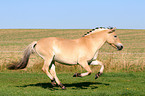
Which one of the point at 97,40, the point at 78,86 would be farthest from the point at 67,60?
the point at 78,86

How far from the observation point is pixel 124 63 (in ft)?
46.5

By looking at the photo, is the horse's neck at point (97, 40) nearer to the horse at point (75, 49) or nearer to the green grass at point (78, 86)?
the horse at point (75, 49)

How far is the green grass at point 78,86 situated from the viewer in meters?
7.84

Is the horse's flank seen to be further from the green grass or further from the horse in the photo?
the green grass

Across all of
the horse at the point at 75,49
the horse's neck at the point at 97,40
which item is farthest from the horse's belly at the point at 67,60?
the horse's neck at the point at 97,40

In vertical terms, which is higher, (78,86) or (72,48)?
(72,48)

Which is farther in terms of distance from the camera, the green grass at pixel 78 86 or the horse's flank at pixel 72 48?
the horse's flank at pixel 72 48

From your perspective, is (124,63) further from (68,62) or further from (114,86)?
(68,62)

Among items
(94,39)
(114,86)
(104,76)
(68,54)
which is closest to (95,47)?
(94,39)

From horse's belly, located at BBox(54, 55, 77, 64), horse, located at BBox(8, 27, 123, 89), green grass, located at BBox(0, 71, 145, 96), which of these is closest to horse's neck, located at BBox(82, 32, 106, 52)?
horse, located at BBox(8, 27, 123, 89)

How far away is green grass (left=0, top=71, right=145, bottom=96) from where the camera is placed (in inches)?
309

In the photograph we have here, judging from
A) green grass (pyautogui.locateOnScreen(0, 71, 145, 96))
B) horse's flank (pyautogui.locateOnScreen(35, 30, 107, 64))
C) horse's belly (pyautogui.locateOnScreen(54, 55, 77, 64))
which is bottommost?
green grass (pyautogui.locateOnScreen(0, 71, 145, 96))

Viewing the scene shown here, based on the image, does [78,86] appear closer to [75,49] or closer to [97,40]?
[75,49]

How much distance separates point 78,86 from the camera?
962 cm
